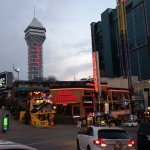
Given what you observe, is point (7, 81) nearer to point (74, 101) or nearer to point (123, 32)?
point (74, 101)

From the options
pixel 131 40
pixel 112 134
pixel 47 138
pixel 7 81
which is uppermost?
pixel 131 40

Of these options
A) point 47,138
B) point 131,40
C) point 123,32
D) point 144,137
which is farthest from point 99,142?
point 131,40

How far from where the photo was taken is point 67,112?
5416cm

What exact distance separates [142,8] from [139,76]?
33.3 metres

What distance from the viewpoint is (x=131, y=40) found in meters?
124

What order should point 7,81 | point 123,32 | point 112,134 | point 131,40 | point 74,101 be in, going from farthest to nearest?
1. point 131,40
2. point 123,32
3. point 74,101
4. point 112,134
5. point 7,81

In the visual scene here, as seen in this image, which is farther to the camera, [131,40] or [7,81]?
[131,40]

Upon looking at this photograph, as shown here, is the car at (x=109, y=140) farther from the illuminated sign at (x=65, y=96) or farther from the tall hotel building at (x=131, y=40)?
the tall hotel building at (x=131, y=40)

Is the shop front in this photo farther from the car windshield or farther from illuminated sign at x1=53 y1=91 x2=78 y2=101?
the car windshield

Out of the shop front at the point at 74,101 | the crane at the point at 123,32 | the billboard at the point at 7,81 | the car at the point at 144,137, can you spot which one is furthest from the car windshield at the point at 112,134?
the crane at the point at 123,32

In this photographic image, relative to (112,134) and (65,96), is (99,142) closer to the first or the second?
(112,134)

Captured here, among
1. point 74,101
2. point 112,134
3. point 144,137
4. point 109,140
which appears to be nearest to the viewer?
point 109,140

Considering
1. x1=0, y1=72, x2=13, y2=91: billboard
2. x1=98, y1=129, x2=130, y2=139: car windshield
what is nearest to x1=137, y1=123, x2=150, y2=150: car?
x1=98, y1=129, x2=130, y2=139: car windshield

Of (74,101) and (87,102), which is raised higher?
(74,101)
